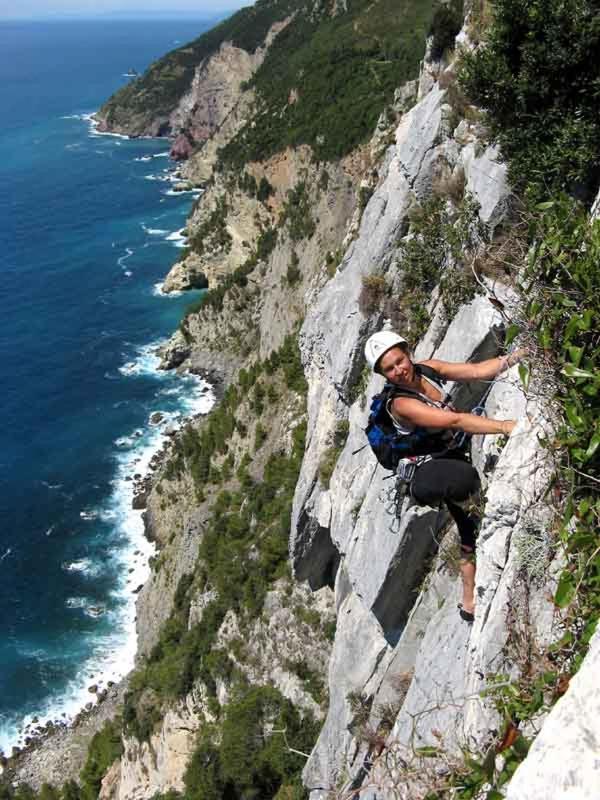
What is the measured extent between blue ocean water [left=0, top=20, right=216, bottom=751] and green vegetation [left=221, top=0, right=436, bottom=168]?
22.8 m

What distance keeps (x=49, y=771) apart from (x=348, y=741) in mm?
27563

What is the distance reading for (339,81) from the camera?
6944cm

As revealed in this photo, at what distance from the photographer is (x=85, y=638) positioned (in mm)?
39688

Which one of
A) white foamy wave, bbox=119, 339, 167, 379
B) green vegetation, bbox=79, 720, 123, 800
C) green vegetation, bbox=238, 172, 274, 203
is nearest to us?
green vegetation, bbox=79, 720, 123, 800

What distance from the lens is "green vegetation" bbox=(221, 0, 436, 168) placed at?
58531 mm

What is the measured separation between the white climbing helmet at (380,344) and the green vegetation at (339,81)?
51.4 m

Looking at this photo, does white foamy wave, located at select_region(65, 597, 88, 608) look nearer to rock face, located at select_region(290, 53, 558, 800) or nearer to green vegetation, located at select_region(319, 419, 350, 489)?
rock face, located at select_region(290, 53, 558, 800)

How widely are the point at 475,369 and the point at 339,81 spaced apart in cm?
7152

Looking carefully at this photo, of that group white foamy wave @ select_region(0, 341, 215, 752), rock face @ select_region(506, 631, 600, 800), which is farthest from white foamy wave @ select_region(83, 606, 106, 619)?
rock face @ select_region(506, 631, 600, 800)

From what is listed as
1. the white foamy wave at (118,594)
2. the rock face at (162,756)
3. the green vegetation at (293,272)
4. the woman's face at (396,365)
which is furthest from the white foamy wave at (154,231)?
the woman's face at (396,365)

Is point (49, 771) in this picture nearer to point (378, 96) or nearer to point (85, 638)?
point (85, 638)

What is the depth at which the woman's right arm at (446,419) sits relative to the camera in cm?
616

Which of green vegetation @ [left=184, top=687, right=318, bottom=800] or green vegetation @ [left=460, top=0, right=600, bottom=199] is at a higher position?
green vegetation @ [left=460, top=0, right=600, bottom=199]

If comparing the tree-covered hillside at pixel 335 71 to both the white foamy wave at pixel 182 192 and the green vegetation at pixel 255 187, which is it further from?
the white foamy wave at pixel 182 192
